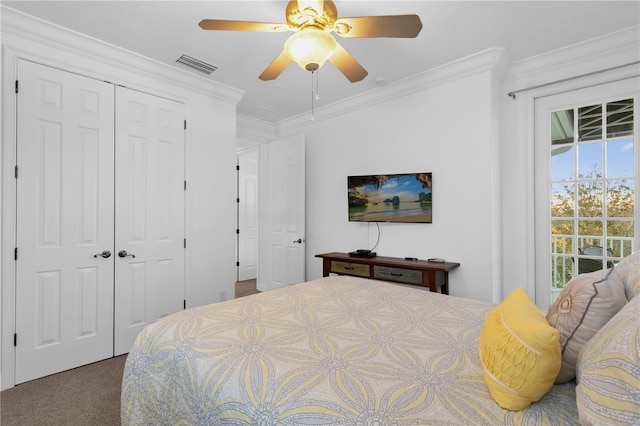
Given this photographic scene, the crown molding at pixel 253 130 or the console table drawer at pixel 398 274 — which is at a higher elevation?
the crown molding at pixel 253 130

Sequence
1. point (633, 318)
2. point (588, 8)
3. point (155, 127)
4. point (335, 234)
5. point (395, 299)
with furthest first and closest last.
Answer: point (335, 234), point (155, 127), point (588, 8), point (395, 299), point (633, 318)

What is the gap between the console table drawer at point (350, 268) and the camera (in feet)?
11.8

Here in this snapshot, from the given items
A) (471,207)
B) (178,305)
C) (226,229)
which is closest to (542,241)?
(471,207)

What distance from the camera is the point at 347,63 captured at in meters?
2.20

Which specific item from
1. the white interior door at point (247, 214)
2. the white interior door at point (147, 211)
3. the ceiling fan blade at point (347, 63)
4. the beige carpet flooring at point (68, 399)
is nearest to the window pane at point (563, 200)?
the ceiling fan blade at point (347, 63)

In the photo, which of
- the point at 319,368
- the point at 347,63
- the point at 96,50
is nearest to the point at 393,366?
the point at 319,368

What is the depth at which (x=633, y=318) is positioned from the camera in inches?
31.8

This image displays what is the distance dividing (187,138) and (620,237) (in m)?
4.17

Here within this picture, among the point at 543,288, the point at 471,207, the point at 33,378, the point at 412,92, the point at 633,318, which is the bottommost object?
the point at 33,378

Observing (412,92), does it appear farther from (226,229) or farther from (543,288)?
(226,229)

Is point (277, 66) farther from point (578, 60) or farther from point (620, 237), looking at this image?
point (620, 237)

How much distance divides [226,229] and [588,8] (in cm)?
378

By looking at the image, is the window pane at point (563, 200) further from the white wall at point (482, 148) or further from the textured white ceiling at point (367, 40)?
the textured white ceiling at point (367, 40)

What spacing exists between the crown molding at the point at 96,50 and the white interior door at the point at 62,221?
0.21 m
